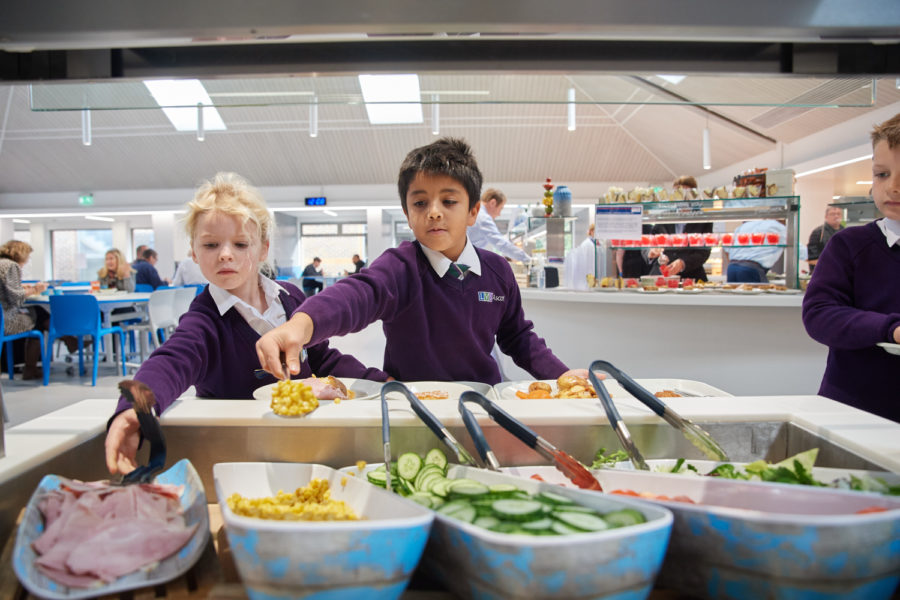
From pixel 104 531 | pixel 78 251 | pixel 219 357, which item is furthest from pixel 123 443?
pixel 78 251

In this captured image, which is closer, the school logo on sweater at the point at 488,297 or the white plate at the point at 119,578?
the white plate at the point at 119,578

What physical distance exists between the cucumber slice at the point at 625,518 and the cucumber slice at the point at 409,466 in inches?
10.7

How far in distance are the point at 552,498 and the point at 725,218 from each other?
11.6ft

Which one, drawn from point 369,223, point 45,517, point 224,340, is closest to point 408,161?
point 224,340

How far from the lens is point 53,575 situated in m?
0.52

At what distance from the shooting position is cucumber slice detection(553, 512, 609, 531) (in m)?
0.48

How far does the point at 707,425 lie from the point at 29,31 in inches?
41.3

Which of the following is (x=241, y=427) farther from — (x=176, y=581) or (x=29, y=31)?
(x=29, y=31)

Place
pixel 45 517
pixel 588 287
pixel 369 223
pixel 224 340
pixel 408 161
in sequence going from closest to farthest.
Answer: pixel 45 517 → pixel 224 340 → pixel 408 161 → pixel 588 287 → pixel 369 223

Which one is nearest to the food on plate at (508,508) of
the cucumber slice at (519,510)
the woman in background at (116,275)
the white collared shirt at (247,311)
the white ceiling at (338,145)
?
the cucumber slice at (519,510)

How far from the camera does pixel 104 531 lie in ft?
1.87

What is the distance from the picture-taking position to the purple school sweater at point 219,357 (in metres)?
1.06

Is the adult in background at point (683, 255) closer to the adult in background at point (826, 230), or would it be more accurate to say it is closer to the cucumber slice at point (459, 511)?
the adult in background at point (826, 230)

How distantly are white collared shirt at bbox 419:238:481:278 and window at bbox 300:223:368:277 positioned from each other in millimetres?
17401
